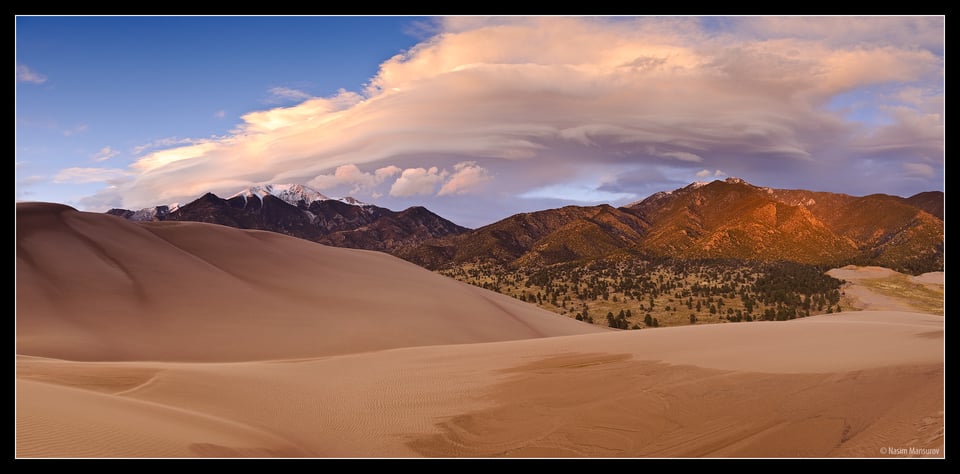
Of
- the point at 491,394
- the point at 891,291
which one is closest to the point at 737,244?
the point at 891,291

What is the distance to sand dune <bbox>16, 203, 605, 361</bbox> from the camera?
80.1 feet

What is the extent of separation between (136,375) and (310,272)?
2773cm

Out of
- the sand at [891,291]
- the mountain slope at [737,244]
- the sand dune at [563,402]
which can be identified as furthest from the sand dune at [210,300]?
→ the mountain slope at [737,244]

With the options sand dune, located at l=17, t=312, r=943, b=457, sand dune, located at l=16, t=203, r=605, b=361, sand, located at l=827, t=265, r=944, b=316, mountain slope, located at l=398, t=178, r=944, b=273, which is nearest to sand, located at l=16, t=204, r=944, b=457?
sand dune, located at l=17, t=312, r=943, b=457

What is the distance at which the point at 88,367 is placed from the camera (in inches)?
602

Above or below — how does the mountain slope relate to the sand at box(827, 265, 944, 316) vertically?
above

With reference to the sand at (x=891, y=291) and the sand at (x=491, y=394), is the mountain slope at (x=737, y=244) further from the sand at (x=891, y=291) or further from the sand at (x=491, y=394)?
the sand at (x=491, y=394)

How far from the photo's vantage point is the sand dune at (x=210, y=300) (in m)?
24.4

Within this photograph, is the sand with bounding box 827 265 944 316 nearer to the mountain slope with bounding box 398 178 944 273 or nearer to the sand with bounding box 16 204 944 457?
the mountain slope with bounding box 398 178 944 273

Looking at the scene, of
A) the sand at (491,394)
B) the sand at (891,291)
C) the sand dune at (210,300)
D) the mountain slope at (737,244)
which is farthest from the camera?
the mountain slope at (737,244)

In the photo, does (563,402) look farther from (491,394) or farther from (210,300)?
(210,300)

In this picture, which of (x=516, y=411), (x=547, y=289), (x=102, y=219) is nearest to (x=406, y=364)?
(x=516, y=411)

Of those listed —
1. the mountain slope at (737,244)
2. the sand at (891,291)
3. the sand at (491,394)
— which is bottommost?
the sand at (891,291)

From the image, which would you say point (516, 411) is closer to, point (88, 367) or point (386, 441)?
point (386, 441)
